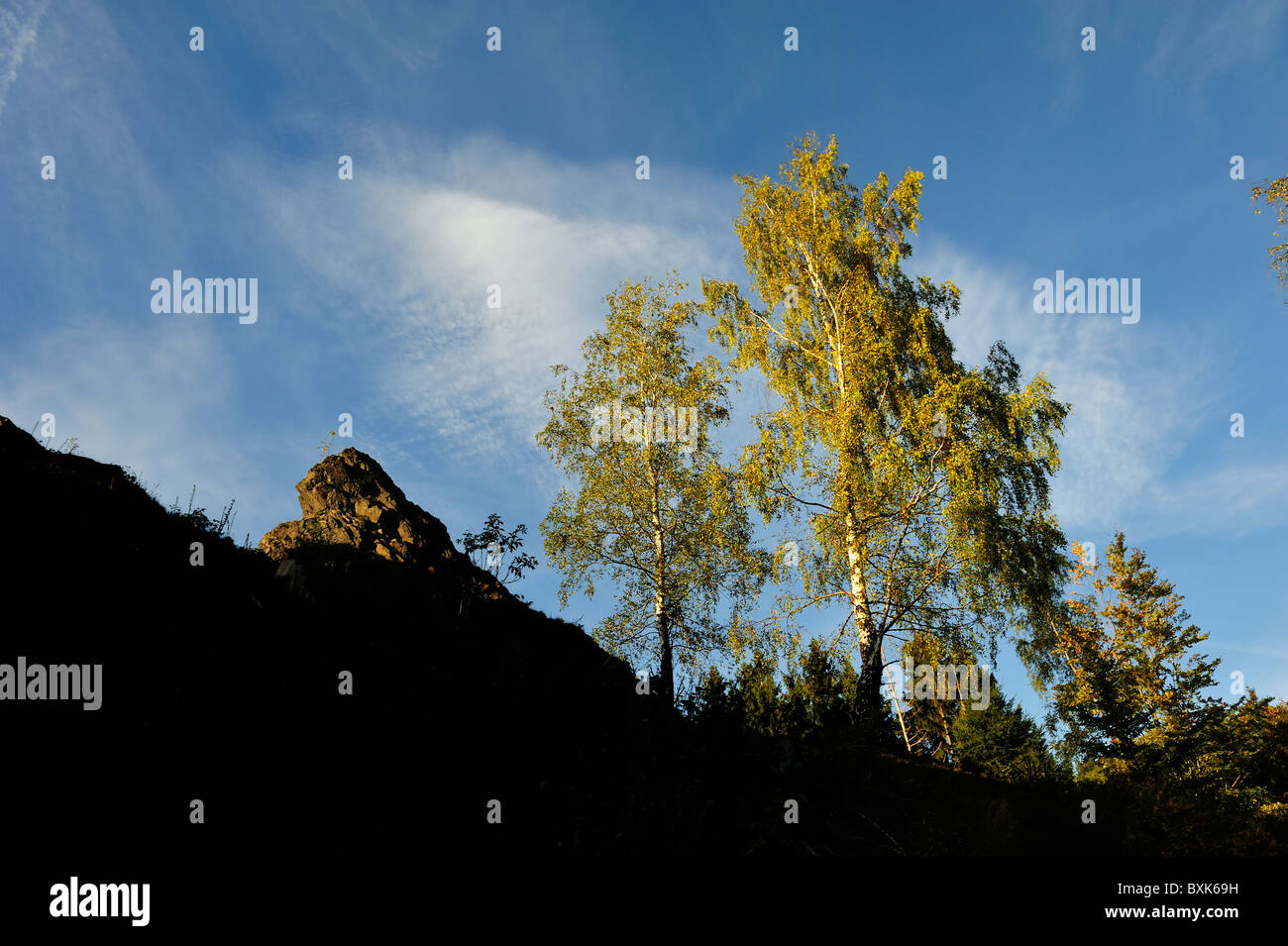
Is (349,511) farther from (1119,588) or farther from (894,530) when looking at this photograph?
(1119,588)

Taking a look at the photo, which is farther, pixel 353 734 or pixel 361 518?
pixel 361 518

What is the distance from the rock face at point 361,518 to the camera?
1407 centimetres

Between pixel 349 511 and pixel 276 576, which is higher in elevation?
pixel 349 511

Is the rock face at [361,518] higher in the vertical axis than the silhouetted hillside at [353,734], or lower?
higher

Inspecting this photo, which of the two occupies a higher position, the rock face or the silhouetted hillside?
the rock face

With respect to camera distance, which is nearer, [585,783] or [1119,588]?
[585,783]

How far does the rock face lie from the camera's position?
1407 centimetres

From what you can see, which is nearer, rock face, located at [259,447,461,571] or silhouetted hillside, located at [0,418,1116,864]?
silhouetted hillside, located at [0,418,1116,864]

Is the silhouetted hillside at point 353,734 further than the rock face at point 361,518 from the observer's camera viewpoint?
No

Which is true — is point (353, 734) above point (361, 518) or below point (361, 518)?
below

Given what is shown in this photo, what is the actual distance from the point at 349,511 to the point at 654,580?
24.0ft

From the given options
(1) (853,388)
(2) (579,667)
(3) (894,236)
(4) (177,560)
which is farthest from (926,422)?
(4) (177,560)

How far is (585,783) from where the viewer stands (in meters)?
7.88

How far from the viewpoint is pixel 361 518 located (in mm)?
15078
